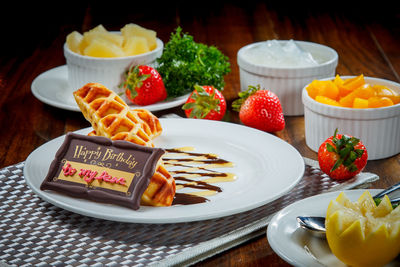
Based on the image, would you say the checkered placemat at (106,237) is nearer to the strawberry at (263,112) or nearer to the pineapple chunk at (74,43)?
the strawberry at (263,112)

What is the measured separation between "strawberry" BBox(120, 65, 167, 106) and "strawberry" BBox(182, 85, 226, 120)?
0.16 m

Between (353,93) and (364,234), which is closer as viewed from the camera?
(364,234)

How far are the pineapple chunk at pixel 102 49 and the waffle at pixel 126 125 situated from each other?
462 millimetres

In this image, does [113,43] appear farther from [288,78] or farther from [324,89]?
[324,89]

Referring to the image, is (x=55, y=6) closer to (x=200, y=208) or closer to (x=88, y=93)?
(x=88, y=93)

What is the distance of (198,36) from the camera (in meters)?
3.46

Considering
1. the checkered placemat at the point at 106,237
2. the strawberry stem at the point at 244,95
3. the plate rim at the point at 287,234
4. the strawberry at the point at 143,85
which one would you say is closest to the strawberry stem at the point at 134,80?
the strawberry at the point at 143,85

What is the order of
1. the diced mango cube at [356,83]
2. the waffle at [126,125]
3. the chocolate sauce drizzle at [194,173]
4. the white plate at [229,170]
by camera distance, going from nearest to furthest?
1. the white plate at [229,170]
2. the waffle at [126,125]
3. the chocolate sauce drizzle at [194,173]
4. the diced mango cube at [356,83]

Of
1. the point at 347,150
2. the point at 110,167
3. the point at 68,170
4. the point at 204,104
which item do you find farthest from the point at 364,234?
the point at 204,104

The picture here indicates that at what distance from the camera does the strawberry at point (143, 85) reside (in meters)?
2.38

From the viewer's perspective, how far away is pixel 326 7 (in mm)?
4059

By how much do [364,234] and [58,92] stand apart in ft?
5.72

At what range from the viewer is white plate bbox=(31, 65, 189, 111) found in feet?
7.79

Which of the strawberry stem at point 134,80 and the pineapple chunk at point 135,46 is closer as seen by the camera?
the strawberry stem at point 134,80
